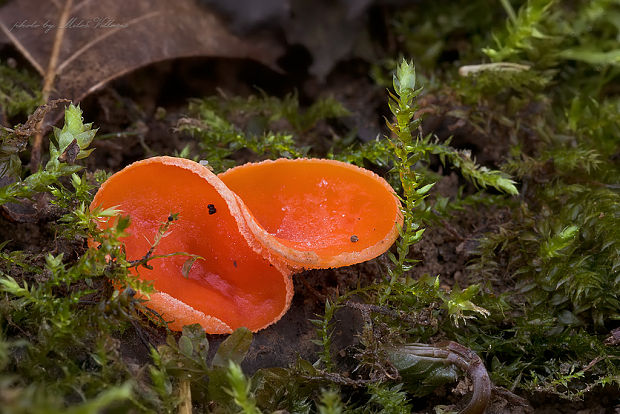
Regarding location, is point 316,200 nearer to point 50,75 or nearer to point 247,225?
point 247,225

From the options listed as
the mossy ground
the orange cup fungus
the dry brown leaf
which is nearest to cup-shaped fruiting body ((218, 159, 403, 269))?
the orange cup fungus

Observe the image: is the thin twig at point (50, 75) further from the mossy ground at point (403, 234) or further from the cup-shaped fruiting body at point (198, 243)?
the cup-shaped fruiting body at point (198, 243)

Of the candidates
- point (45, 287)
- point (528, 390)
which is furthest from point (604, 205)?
point (45, 287)

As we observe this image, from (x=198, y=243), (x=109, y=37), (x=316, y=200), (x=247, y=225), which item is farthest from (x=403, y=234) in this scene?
(x=109, y=37)

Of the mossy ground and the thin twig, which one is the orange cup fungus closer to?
the mossy ground

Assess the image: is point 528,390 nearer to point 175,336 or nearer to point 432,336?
point 432,336

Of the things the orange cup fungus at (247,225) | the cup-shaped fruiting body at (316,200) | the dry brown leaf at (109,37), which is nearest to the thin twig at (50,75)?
the dry brown leaf at (109,37)
